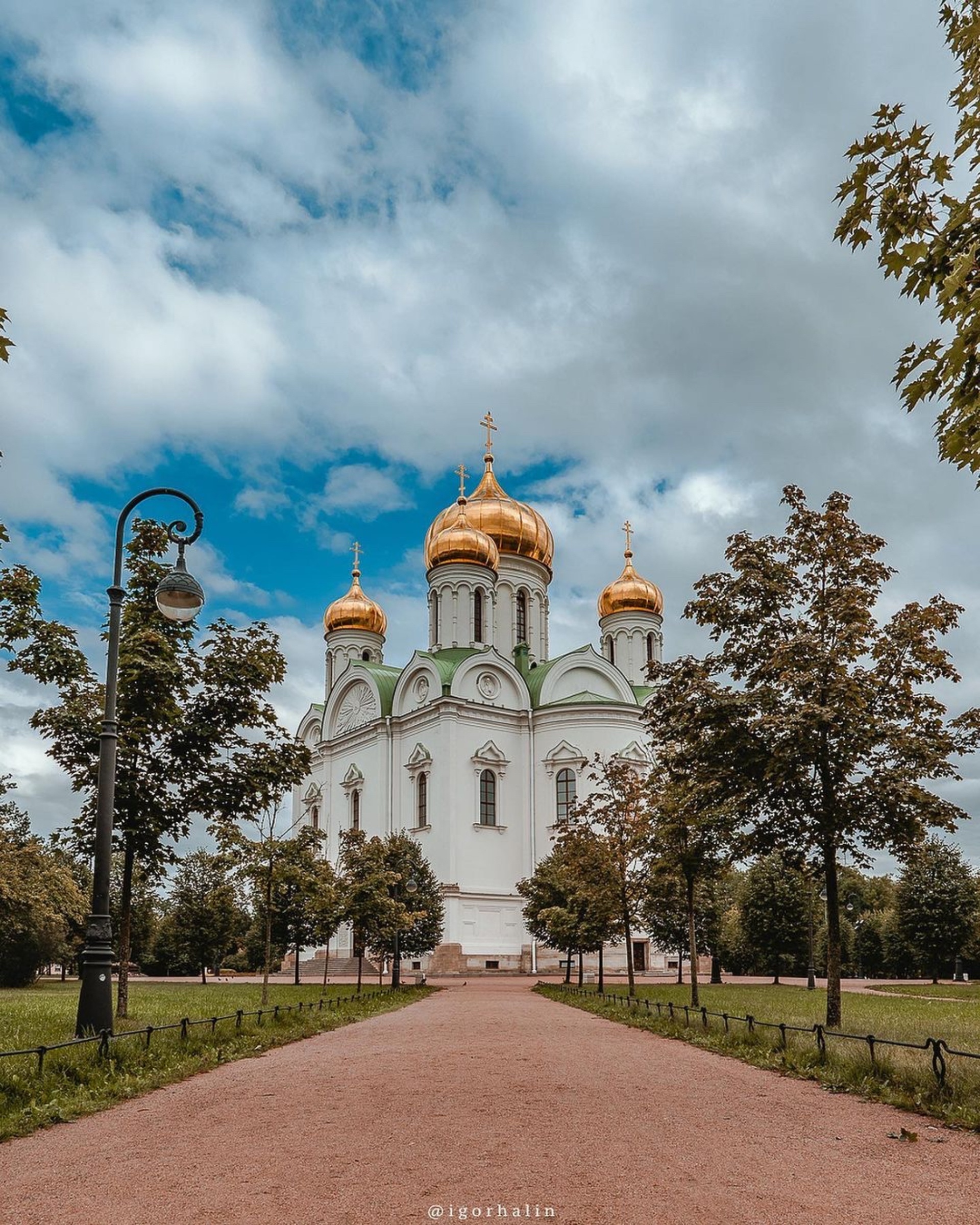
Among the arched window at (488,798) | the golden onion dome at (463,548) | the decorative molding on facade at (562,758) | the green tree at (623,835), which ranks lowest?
the green tree at (623,835)

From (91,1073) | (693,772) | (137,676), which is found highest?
(137,676)

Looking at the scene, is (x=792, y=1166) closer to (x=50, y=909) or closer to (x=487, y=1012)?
(x=487, y=1012)

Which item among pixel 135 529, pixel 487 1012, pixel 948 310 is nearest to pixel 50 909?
pixel 487 1012

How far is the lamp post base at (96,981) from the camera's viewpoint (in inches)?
421

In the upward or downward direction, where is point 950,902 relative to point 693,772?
downward

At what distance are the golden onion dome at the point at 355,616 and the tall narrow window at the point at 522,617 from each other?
10.1m

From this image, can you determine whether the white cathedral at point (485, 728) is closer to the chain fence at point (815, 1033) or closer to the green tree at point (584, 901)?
the green tree at point (584, 901)

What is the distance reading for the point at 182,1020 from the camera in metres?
12.2

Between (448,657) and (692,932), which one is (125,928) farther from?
(448,657)

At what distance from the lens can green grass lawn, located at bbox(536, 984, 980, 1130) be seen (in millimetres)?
9031

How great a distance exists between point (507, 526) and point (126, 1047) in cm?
4854

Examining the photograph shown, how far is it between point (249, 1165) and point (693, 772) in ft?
32.3

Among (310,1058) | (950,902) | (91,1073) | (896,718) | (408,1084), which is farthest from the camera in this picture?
(950,902)

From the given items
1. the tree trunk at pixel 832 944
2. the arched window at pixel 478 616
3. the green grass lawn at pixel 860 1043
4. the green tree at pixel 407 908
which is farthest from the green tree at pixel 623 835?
the arched window at pixel 478 616
